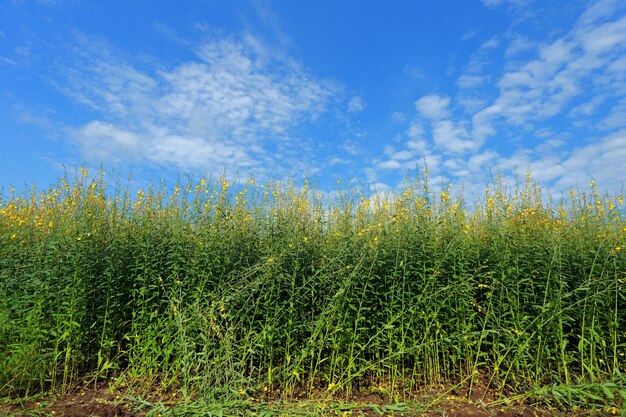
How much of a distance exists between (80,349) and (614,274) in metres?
5.90

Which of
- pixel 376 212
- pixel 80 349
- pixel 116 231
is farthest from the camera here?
pixel 376 212

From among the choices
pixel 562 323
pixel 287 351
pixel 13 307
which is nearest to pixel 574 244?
pixel 562 323

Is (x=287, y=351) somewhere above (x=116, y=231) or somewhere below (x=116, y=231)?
below

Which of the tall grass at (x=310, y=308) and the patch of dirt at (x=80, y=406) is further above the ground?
the tall grass at (x=310, y=308)

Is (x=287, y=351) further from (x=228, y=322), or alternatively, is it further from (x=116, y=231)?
(x=116, y=231)

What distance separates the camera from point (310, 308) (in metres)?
4.51

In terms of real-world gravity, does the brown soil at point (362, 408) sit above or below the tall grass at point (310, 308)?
below

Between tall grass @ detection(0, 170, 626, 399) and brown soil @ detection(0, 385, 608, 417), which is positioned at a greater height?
tall grass @ detection(0, 170, 626, 399)

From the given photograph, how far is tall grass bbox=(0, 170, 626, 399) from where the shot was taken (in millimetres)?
4215

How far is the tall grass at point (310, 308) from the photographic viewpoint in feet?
13.8

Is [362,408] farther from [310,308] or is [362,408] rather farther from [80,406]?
[80,406]

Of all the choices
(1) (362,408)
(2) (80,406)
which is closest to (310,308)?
(1) (362,408)

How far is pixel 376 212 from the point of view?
5.86 metres

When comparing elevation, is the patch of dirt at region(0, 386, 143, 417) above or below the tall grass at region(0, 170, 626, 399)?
below
